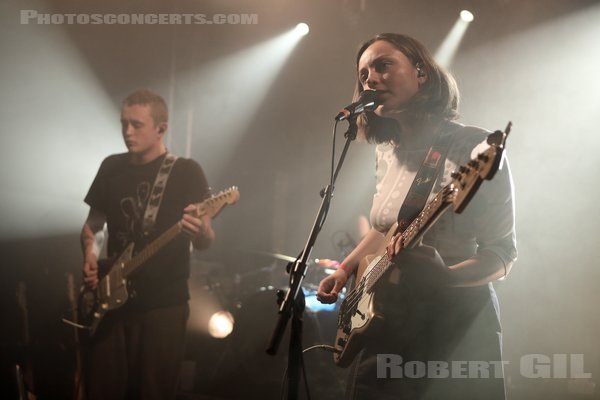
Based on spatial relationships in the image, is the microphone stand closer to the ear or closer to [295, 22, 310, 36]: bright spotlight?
the ear

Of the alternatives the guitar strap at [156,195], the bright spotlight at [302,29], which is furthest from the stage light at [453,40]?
the guitar strap at [156,195]

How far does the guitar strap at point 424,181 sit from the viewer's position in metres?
2.00

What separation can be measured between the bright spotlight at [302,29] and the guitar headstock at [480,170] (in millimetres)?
3653

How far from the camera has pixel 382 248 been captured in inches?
83.9

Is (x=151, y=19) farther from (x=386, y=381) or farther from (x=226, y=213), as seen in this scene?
(x=386, y=381)

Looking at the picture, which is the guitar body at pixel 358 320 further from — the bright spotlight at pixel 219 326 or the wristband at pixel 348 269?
the bright spotlight at pixel 219 326

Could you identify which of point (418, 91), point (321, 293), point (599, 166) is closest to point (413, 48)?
point (418, 91)

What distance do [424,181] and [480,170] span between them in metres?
0.47

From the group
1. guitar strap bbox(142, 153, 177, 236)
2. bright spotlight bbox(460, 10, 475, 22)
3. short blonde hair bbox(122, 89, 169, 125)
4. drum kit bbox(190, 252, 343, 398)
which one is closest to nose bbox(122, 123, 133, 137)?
short blonde hair bbox(122, 89, 169, 125)

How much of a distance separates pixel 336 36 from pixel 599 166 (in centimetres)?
241

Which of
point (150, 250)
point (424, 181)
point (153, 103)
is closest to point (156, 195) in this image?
point (150, 250)

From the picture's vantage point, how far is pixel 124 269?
11.4ft

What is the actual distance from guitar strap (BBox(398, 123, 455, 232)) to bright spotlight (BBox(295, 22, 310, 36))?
10.4 feet

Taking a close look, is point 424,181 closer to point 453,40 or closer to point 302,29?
point 453,40
